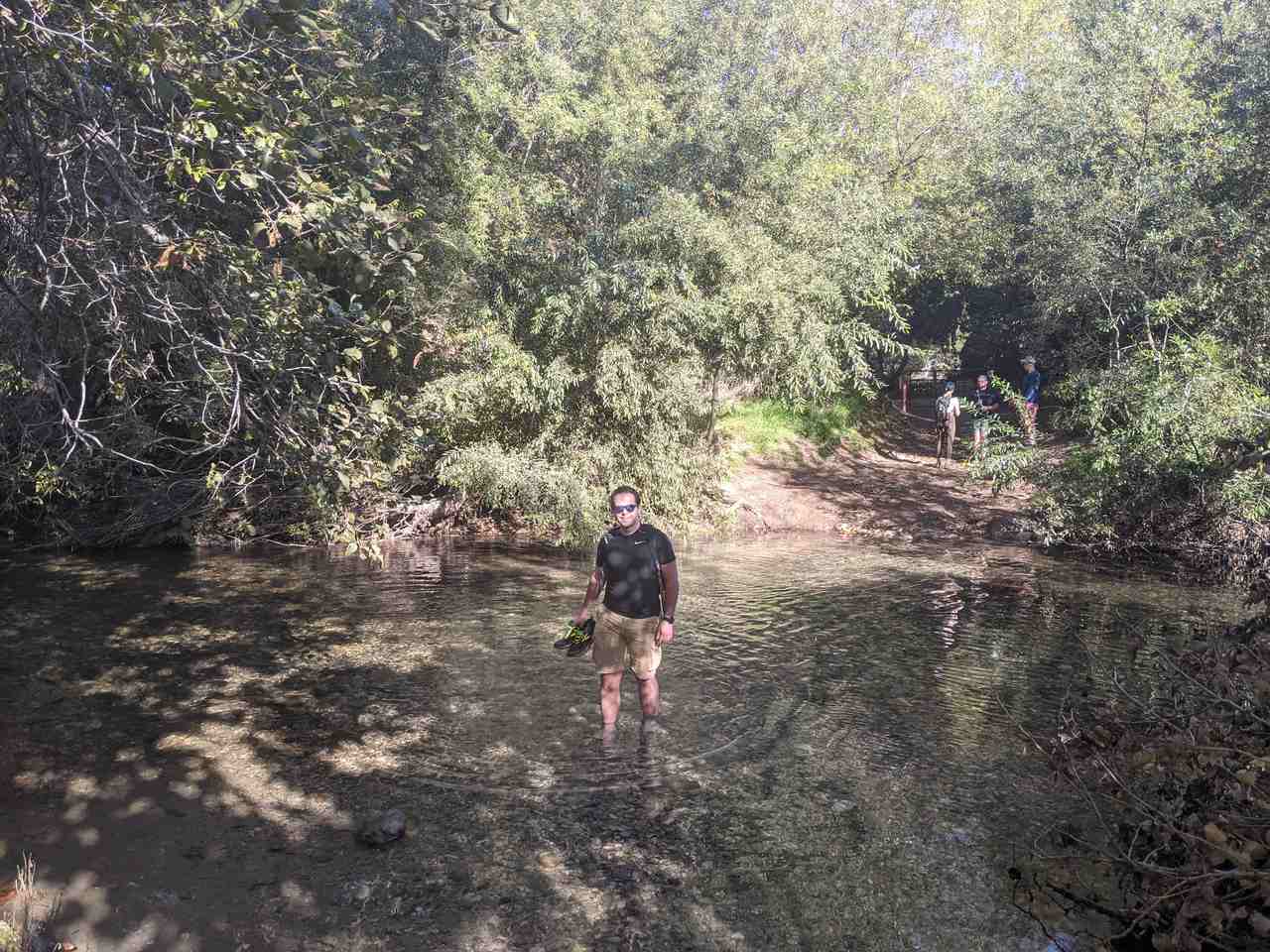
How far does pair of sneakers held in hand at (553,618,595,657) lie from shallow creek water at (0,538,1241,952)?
0.75 metres

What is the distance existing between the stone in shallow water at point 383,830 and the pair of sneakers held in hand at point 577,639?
6.56ft

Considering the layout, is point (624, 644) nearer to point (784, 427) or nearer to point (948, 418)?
point (948, 418)

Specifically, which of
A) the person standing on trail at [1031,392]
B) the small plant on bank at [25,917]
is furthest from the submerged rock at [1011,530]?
the small plant on bank at [25,917]

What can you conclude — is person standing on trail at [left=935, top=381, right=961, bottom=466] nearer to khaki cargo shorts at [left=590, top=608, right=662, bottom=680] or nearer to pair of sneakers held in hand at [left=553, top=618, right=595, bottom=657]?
khaki cargo shorts at [left=590, top=608, right=662, bottom=680]

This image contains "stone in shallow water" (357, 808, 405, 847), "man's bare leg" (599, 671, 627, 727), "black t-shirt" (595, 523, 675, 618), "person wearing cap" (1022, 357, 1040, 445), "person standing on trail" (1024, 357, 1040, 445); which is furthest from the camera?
"person wearing cap" (1022, 357, 1040, 445)

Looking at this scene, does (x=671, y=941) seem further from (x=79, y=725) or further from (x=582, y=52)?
(x=582, y=52)

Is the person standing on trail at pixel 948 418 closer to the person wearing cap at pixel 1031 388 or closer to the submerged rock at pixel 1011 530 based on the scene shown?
the person wearing cap at pixel 1031 388

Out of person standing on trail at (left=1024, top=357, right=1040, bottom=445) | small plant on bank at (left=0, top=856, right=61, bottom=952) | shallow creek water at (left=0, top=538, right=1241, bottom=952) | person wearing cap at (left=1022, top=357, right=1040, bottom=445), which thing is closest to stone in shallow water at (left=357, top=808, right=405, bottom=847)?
shallow creek water at (left=0, top=538, right=1241, bottom=952)

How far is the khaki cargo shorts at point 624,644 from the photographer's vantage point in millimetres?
7559

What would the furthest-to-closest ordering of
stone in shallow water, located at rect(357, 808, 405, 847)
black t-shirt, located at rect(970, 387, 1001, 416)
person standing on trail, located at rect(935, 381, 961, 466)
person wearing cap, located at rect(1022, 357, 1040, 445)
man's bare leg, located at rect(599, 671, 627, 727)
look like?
person standing on trail, located at rect(935, 381, 961, 466) → person wearing cap, located at rect(1022, 357, 1040, 445) → black t-shirt, located at rect(970, 387, 1001, 416) → man's bare leg, located at rect(599, 671, 627, 727) → stone in shallow water, located at rect(357, 808, 405, 847)

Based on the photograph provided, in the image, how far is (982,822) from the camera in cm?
631

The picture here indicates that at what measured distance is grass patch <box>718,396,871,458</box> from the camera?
81.6 ft

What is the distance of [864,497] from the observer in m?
21.2

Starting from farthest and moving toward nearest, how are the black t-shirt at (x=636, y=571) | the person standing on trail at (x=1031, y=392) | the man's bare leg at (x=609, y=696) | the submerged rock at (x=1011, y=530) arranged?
the person standing on trail at (x=1031, y=392), the submerged rock at (x=1011, y=530), the man's bare leg at (x=609, y=696), the black t-shirt at (x=636, y=571)
